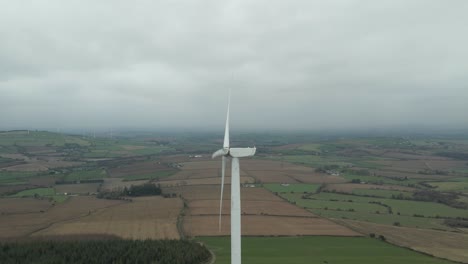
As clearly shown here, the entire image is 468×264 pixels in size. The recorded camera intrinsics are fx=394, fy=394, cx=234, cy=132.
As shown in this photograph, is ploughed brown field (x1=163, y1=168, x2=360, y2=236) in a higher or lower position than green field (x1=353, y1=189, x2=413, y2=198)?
higher

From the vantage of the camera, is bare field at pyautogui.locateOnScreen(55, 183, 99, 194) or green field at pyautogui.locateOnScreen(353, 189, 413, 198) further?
bare field at pyautogui.locateOnScreen(55, 183, 99, 194)

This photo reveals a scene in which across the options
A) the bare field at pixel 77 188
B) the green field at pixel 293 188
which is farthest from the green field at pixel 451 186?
the bare field at pixel 77 188

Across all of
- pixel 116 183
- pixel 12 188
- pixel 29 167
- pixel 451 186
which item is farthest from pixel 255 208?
pixel 29 167

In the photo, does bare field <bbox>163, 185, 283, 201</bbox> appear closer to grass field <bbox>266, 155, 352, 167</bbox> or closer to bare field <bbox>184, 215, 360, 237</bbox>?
bare field <bbox>184, 215, 360, 237</bbox>

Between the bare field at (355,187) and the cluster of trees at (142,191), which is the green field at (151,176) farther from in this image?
the bare field at (355,187)

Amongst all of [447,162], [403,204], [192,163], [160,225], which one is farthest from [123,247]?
[447,162]

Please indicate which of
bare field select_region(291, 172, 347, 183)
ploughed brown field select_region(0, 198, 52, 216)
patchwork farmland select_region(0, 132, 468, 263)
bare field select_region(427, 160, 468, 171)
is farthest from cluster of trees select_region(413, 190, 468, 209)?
ploughed brown field select_region(0, 198, 52, 216)
